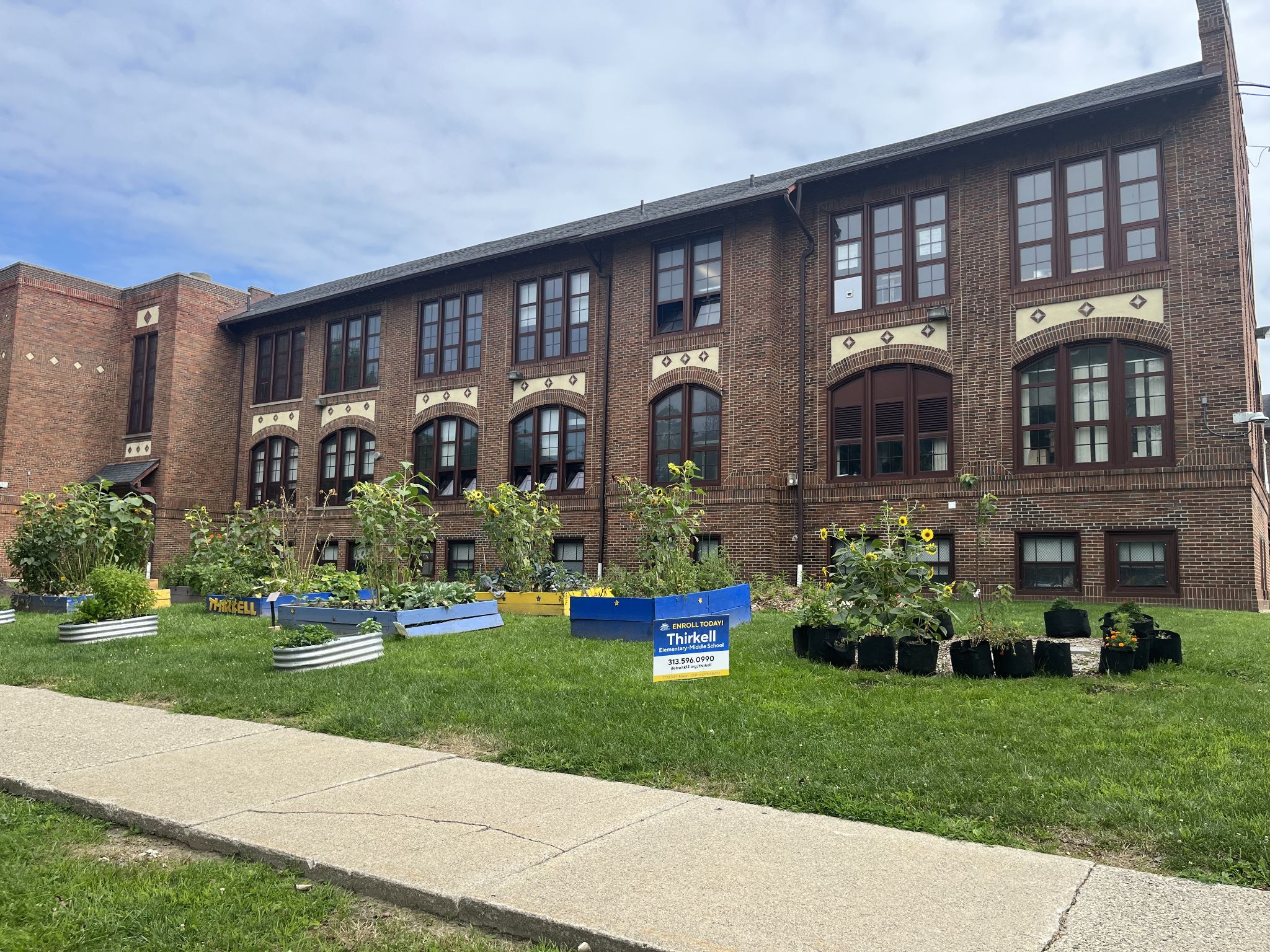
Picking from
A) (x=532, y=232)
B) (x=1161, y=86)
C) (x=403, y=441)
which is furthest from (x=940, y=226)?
(x=403, y=441)

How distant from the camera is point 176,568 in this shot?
20.4 m

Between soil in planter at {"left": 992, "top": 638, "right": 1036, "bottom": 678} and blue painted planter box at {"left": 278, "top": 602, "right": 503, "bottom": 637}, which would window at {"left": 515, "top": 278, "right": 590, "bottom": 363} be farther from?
soil in planter at {"left": 992, "top": 638, "right": 1036, "bottom": 678}

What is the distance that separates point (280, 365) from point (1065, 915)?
100 ft

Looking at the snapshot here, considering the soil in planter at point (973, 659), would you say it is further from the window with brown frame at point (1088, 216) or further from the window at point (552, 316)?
the window at point (552, 316)

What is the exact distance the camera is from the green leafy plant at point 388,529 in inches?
543

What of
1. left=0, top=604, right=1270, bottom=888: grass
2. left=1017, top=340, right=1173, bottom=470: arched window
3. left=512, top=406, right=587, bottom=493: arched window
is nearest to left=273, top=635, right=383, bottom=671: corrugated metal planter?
left=0, top=604, right=1270, bottom=888: grass

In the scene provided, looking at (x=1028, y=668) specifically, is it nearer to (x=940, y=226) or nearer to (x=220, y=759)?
(x=220, y=759)

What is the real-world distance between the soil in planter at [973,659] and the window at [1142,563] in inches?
402

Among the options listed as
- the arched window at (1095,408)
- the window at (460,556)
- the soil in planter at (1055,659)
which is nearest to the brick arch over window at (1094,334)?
the arched window at (1095,408)

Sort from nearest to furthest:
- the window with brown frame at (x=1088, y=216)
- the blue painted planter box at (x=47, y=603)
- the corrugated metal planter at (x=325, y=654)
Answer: the corrugated metal planter at (x=325, y=654) < the blue painted planter box at (x=47, y=603) < the window with brown frame at (x=1088, y=216)

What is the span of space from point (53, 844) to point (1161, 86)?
19.5 meters

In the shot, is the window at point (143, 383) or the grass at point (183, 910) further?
the window at point (143, 383)

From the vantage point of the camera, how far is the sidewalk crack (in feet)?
10.8

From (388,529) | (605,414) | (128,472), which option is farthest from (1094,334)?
(128,472)
